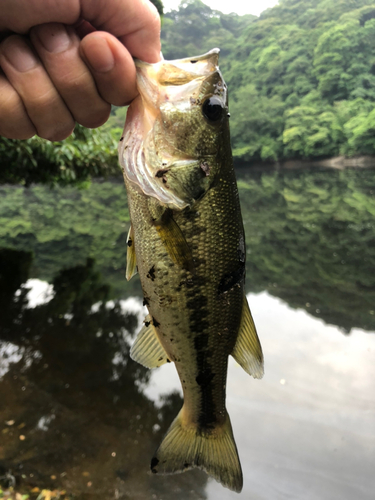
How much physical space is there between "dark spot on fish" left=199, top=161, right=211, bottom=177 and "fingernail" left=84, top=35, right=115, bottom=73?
23.0 inches

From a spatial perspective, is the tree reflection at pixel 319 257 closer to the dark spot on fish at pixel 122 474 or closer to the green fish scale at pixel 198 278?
the dark spot on fish at pixel 122 474

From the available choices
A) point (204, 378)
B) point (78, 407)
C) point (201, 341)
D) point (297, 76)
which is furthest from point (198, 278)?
point (297, 76)

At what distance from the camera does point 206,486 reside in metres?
4.21

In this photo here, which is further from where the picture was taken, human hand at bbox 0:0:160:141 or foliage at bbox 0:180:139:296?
foliage at bbox 0:180:139:296

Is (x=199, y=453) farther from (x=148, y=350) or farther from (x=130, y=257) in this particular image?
(x=130, y=257)

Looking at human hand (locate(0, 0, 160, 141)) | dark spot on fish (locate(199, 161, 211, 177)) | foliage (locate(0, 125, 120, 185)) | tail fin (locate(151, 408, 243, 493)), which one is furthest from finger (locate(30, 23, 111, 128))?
foliage (locate(0, 125, 120, 185))

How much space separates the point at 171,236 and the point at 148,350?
2.21 ft

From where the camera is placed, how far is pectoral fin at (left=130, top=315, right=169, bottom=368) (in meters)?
1.84

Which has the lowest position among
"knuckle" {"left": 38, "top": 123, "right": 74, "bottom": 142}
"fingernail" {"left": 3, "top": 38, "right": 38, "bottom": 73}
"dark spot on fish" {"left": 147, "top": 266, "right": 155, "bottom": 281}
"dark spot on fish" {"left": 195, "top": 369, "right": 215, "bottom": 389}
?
"dark spot on fish" {"left": 195, "top": 369, "right": 215, "bottom": 389}

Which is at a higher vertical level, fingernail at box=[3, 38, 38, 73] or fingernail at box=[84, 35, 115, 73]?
fingernail at box=[84, 35, 115, 73]

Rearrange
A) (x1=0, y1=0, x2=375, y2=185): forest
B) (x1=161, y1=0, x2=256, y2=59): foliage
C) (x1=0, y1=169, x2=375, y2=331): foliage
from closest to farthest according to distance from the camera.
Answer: (x1=0, y1=169, x2=375, y2=331): foliage → (x1=0, y1=0, x2=375, y2=185): forest → (x1=161, y1=0, x2=256, y2=59): foliage

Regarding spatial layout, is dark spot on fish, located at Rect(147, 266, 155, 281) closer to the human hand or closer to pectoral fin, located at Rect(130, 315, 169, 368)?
pectoral fin, located at Rect(130, 315, 169, 368)

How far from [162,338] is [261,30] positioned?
336 feet

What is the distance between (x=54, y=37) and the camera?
5.08 ft
